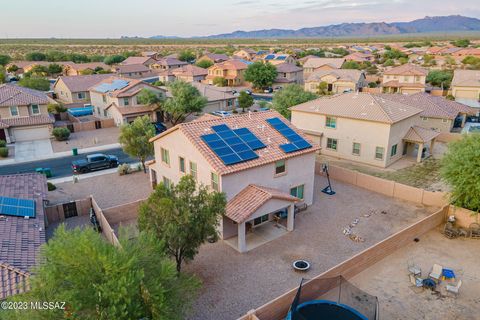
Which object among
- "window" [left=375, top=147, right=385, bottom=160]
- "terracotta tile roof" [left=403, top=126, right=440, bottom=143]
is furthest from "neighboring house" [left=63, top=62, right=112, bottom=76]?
"terracotta tile roof" [left=403, top=126, right=440, bottom=143]

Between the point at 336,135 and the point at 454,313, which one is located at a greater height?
the point at 336,135

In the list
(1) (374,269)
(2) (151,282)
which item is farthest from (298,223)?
(2) (151,282)

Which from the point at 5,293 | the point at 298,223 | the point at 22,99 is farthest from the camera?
the point at 22,99

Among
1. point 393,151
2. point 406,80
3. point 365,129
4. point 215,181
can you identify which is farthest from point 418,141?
point 406,80

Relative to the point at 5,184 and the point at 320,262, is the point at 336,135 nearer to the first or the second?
the point at 320,262

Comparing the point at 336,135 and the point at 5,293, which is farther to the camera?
the point at 336,135

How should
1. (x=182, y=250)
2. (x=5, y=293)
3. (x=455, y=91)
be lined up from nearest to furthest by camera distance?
(x=5, y=293) < (x=182, y=250) < (x=455, y=91)
